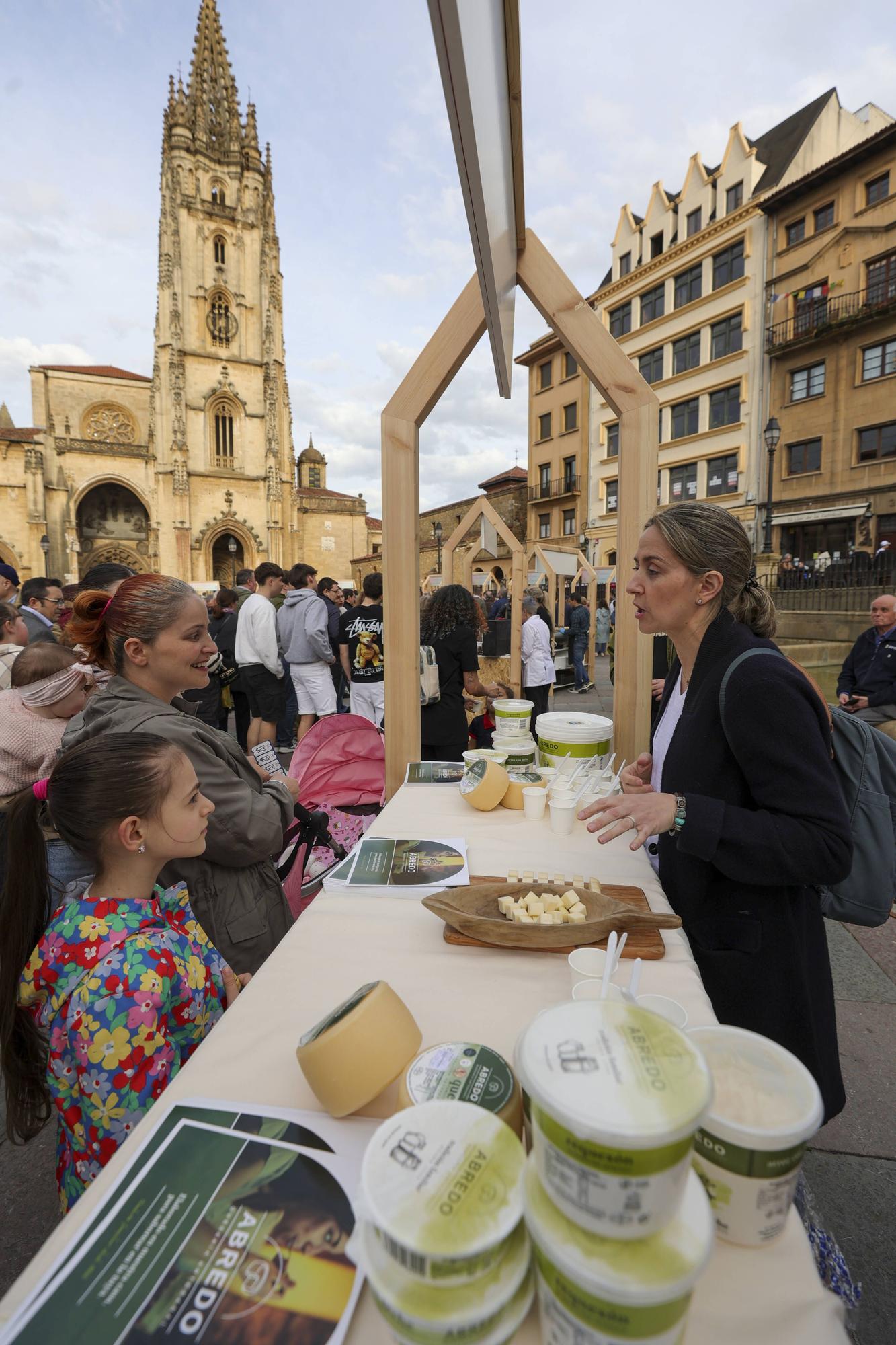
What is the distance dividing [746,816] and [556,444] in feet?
112

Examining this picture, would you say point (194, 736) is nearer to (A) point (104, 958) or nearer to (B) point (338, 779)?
(A) point (104, 958)

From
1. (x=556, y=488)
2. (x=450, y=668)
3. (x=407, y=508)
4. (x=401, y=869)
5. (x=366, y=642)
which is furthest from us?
(x=556, y=488)

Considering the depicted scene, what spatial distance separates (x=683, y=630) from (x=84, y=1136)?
193 cm

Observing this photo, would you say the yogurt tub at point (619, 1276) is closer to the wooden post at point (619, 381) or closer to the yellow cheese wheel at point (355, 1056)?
the yellow cheese wheel at point (355, 1056)

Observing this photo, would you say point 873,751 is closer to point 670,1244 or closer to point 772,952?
point 772,952

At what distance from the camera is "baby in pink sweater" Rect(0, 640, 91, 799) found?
274 cm

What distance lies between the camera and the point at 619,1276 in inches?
21.1

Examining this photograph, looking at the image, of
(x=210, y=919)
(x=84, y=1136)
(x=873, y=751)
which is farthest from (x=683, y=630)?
(x=84, y=1136)

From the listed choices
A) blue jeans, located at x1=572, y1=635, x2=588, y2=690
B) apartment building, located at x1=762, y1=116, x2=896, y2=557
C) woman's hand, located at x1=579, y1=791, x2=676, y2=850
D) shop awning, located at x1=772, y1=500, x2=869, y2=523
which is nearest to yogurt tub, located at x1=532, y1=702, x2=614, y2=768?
woman's hand, located at x1=579, y1=791, x2=676, y2=850

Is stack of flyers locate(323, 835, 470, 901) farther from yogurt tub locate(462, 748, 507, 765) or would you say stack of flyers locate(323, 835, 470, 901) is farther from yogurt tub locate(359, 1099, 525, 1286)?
yogurt tub locate(359, 1099, 525, 1286)

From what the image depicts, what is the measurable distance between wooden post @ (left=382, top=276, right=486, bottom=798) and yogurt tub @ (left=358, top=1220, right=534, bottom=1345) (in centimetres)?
237

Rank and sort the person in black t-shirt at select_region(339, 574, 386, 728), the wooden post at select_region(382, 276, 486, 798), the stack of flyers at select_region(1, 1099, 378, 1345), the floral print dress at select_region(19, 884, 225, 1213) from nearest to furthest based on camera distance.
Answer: the stack of flyers at select_region(1, 1099, 378, 1345)
the floral print dress at select_region(19, 884, 225, 1213)
the wooden post at select_region(382, 276, 486, 798)
the person in black t-shirt at select_region(339, 574, 386, 728)

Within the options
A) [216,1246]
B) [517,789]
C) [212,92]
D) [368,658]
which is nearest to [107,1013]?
[216,1246]

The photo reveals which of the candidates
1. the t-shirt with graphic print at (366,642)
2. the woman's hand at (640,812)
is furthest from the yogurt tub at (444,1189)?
the t-shirt with graphic print at (366,642)
